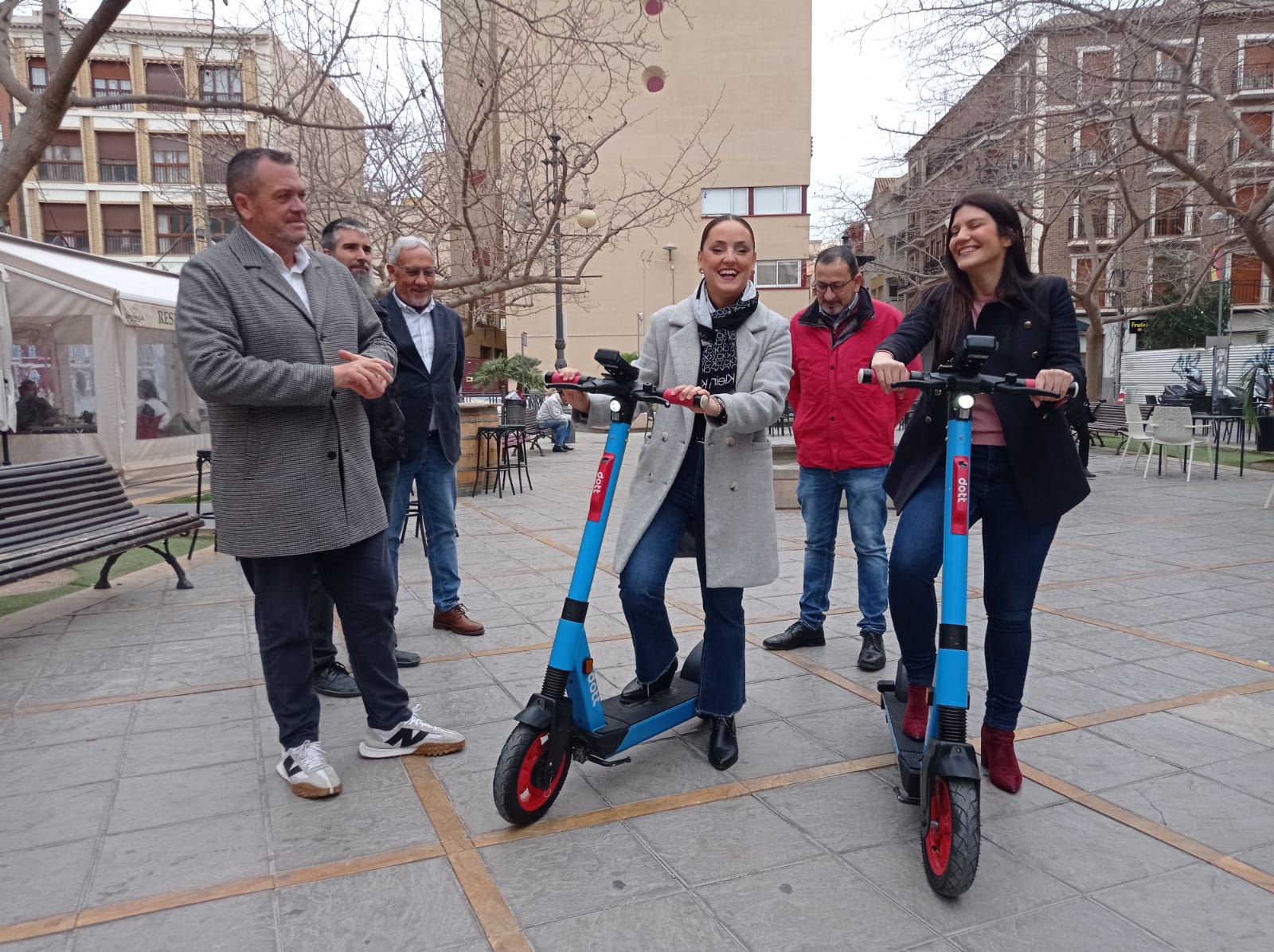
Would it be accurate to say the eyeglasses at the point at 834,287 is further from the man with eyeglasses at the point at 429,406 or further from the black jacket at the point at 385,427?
the black jacket at the point at 385,427

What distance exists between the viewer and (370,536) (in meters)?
3.22

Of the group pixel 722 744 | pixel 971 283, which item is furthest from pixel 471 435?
pixel 971 283

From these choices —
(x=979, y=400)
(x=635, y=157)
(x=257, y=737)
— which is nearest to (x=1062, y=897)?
(x=979, y=400)

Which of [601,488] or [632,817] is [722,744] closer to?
[632,817]

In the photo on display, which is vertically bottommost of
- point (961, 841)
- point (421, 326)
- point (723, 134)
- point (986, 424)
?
point (961, 841)

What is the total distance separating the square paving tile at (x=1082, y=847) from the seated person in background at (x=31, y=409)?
1462 cm

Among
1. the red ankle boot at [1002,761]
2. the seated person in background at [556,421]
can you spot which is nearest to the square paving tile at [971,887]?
the red ankle boot at [1002,761]

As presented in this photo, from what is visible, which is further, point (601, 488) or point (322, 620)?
point (322, 620)

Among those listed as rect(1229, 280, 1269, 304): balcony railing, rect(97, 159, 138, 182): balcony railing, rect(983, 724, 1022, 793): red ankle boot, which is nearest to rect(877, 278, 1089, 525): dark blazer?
rect(983, 724, 1022, 793): red ankle boot

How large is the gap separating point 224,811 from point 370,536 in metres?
1.01

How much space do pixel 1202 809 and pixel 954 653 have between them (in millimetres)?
1116

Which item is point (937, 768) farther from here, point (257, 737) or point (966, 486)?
point (257, 737)

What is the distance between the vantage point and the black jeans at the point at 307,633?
3.07 meters

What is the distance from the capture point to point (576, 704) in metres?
2.94
